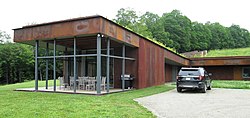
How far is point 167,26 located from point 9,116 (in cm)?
5169

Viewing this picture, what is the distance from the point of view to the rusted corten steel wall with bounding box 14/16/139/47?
11328mm

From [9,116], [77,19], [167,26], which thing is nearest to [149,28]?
[167,26]

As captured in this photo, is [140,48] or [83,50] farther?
[83,50]

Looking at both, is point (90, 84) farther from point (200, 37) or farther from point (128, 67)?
point (200, 37)

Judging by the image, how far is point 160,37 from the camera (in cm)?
4978

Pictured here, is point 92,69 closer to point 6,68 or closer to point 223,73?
point 223,73

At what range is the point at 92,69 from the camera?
1652 centimetres

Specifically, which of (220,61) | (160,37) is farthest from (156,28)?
(220,61)

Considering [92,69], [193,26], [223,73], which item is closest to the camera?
[92,69]

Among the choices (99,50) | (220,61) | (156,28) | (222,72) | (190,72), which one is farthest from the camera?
(156,28)

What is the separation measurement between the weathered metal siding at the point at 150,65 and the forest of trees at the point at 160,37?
22756mm

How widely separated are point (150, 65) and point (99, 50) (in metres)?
6.78

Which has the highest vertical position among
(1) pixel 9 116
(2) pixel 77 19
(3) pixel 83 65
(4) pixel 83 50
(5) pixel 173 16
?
(5) pixel 173 16

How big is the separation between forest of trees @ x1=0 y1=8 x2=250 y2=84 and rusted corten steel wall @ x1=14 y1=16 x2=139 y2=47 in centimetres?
2660
